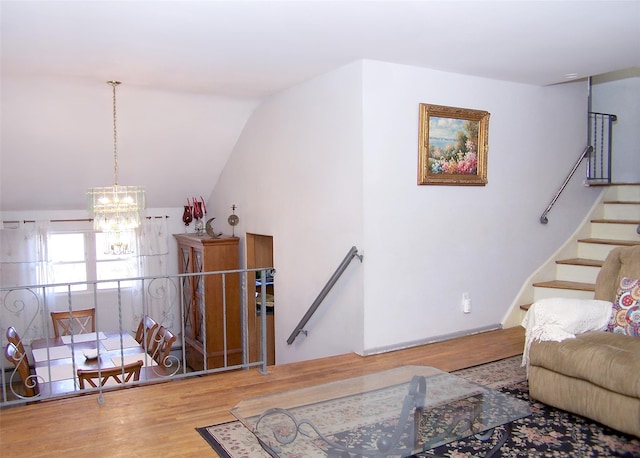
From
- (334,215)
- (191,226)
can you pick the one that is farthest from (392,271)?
(191,226)

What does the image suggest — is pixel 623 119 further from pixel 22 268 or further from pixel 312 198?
pixel 22 268

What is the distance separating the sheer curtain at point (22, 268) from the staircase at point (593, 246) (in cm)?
508

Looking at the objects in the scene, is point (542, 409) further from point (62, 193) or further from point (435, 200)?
point (62, 193)

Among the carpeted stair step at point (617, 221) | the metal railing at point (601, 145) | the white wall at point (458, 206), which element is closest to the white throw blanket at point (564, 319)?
the white wall at point (458, 206)

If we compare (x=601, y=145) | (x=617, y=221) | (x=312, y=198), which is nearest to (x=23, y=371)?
(x=312, y=198)

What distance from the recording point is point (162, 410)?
121 inches

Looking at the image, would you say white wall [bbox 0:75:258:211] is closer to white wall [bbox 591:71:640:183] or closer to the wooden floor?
the wooden floor

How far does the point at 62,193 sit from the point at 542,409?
208 inches

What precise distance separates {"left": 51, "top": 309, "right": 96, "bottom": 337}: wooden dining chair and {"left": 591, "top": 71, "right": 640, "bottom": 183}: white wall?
19.1ft

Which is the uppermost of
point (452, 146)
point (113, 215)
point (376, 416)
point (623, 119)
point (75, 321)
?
point (623, 119)

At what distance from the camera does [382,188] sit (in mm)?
4012

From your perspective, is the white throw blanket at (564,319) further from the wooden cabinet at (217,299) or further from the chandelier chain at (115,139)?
the chandelier chain at (115,139)

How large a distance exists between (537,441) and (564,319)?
807 mm

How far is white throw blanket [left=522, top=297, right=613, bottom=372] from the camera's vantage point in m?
3.12
